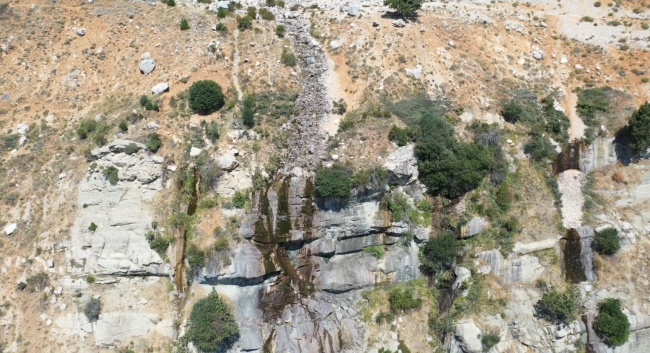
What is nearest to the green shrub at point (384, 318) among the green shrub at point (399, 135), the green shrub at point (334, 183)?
the green shrub at point (334, 183)

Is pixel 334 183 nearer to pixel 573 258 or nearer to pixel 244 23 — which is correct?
pixel 244 23

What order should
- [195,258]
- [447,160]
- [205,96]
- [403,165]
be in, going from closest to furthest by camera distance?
[195,258], [447,160], [403,165], [205,96]

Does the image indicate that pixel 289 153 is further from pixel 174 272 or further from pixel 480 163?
pixel 480 163

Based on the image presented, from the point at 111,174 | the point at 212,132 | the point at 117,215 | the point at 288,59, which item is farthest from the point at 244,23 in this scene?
the point at 117,215

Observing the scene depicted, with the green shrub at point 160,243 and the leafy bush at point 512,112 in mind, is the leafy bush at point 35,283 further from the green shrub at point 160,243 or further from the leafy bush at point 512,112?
the leafy bush at point 512,112

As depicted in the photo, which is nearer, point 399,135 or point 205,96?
point 399,135

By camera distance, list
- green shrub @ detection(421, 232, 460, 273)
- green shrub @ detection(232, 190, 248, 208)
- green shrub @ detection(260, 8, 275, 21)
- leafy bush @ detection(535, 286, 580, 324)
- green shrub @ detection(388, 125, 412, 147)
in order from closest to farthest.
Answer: leafy bush @ detection(535, 286, 580, 324) < green shrub @ detection(232, 190, 248, 208) < green shrub @ detection(421, 232, 460, 273) < green shrub @ detection(388, 125, 412, 147) < green shrub @ detection(260, 8, 275, 21)

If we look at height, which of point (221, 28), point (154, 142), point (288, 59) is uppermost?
point (221, 28)

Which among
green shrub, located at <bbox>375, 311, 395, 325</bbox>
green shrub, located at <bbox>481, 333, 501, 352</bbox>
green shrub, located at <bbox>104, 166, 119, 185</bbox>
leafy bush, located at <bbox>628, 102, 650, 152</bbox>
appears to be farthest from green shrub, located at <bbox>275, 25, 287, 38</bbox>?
green shrub, located at <bbox>481, 333, 501, 352</bbox>

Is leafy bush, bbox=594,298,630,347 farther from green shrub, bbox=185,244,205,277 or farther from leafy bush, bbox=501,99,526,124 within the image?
→ green shrub, bbox=185,244,205,277
